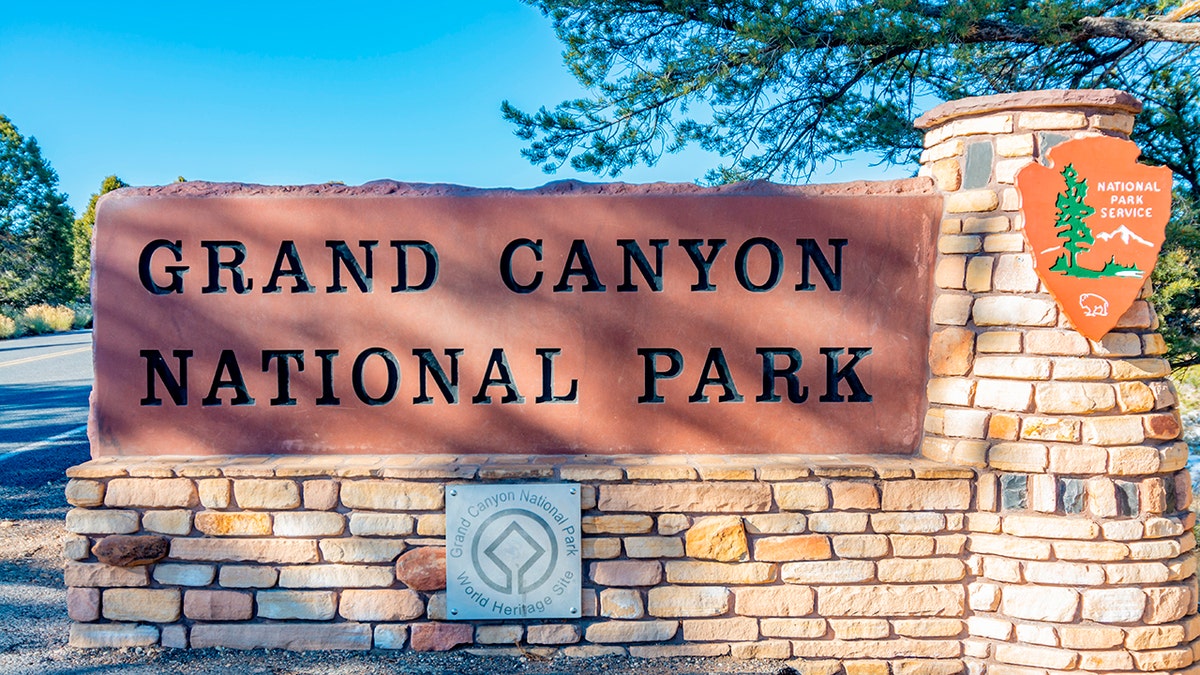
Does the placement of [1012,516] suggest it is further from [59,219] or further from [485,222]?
[59,219]

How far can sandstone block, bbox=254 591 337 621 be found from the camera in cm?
294

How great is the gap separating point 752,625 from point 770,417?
0.86 m

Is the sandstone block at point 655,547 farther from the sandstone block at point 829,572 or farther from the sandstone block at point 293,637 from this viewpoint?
the sandstone block at point 293,637

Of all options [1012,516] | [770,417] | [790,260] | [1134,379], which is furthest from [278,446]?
[1134,379]

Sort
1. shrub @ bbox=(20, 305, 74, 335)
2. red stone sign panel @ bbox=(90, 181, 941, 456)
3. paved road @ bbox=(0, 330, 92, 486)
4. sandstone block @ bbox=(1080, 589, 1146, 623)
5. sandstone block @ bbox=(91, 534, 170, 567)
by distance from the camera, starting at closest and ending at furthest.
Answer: sandstone block @ bbox=(1080, 589, 1146, 623) < sandstone block @ bbox=(91, 534, 170, 567) < red stone sign panel @ bbox=(90, 181, 941, 456) < paved road @ bbox=(0, 330, 92, 486) < shrub @ bbox=(20, 305, 74, 335)

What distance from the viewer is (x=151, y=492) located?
2955 mm

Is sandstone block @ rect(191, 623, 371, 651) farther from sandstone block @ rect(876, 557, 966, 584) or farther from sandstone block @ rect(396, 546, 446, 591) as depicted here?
sandstone block @ rect(876, 557, 966, 584)

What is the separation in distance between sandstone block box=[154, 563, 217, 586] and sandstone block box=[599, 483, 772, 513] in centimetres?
166

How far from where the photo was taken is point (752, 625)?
294 centimetres

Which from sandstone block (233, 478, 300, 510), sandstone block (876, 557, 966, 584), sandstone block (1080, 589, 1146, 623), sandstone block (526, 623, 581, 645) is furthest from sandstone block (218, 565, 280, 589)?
sandstone block (1080, 589, 1146, 623)

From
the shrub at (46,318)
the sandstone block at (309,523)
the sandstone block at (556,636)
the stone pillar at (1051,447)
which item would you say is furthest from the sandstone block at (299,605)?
the shrub at (46,318)

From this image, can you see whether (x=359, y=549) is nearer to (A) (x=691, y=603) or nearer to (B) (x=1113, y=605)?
(A) (x=691, y=603)

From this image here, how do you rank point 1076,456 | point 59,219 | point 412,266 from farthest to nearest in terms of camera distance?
point 59,219, point 412,266, point 1076,456

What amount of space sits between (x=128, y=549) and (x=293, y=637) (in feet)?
2.50
